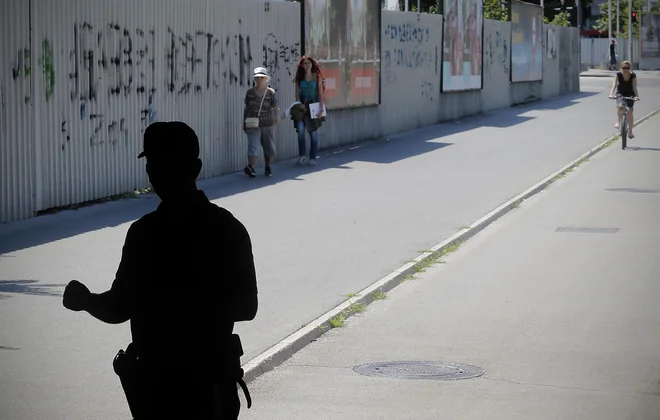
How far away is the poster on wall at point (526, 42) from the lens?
42.0 meters

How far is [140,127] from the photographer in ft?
58.5

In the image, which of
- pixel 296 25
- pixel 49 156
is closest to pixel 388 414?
pixel 49 156

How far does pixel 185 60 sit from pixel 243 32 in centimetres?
216

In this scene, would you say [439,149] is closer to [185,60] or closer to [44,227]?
[185,60]

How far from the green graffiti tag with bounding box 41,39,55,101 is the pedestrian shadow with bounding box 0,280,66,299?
5.04 metres

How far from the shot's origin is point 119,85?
17.2m

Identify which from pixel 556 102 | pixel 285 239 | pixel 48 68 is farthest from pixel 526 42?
pixel 285 239

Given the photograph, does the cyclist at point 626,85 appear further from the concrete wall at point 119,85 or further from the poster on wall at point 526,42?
the poster on wall at point 526,42

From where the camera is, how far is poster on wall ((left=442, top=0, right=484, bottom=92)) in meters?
33.7

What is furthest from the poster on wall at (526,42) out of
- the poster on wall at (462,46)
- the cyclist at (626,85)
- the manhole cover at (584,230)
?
the manhole cover at (584,230)

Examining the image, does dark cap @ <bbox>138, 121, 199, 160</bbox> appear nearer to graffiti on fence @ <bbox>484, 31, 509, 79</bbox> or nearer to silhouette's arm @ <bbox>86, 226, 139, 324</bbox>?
silhouette's arm @ <bbox>86, 226, 139, 324</bbox>

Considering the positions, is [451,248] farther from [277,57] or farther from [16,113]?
[277,57]

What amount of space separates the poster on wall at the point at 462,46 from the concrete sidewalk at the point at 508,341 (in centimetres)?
1915

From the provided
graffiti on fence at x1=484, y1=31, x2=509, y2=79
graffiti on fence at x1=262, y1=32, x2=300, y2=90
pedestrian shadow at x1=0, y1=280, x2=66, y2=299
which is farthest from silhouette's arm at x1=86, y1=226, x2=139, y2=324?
graffiti on fence at x1=484, y1=31, x2=509, y2=79
